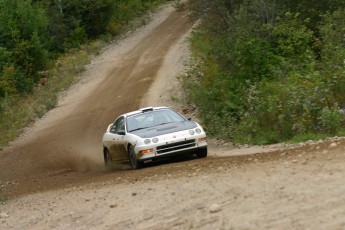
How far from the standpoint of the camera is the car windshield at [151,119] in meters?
16.9

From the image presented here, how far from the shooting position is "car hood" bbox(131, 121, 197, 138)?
52.1 feet

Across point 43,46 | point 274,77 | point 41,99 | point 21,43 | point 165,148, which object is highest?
point 274,77

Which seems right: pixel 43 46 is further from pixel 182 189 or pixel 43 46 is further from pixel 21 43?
pixel 182 189

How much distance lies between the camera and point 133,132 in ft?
54.1

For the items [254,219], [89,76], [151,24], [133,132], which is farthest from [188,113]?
[151,24]

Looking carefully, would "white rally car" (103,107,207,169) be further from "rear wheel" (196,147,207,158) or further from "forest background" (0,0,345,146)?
"forest background" (0,0,345,146)

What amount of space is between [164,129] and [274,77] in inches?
223

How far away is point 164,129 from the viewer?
634 inches

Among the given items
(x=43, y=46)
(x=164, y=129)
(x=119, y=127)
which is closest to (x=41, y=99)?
(x=43, y=46)

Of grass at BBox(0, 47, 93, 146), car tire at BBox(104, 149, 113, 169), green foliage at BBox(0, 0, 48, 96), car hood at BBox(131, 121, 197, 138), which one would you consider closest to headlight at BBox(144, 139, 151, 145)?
car hood at BBox(131, 121, 197, 138)

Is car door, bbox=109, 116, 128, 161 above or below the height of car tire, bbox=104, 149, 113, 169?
above

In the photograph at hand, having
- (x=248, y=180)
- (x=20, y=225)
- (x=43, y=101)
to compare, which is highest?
(x=248, y=180)

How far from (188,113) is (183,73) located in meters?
8.13

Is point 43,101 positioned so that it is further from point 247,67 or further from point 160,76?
point 247,67
